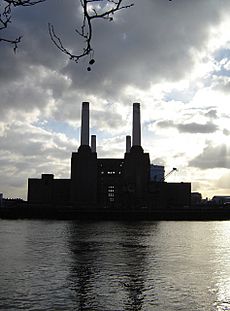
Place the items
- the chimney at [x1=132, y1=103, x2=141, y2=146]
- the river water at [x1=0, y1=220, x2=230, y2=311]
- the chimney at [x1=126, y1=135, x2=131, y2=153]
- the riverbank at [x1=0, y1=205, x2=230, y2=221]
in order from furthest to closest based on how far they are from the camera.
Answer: the chimney at [x1=126, y1=135, x2=131, y2=153]
the riverbank at [x1=0, y1=205, x2=230, y2=221]
the chimney at [x1=132, y1=103, x2=141, y2=146]
the river water at [x1=0, y1=220, x2=230, y2=311]

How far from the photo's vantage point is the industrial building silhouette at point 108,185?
114500 millimetres

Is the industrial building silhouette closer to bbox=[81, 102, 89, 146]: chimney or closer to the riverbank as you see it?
bbox=[81, 102, 89, 146]: chimney

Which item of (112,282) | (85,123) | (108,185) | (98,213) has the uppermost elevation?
(85,123)

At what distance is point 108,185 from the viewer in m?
127

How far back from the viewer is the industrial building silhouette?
11450cm

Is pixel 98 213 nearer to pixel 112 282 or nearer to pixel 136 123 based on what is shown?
pixel 136 123

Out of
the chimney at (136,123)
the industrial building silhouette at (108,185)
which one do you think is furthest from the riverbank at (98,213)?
the chimney at (136,123)

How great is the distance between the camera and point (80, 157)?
114688 mm

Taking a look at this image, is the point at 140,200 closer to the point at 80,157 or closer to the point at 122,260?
the point at 80,157

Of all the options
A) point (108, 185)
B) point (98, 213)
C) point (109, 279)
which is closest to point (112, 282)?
point (109, 279)

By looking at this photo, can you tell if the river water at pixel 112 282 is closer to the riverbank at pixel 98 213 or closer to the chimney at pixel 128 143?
the riverbank at pixel 98 213

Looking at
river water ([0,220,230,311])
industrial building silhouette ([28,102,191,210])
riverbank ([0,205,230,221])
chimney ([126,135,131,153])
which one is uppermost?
chimney ([126,135,131,153])

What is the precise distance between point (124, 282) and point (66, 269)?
543 cm

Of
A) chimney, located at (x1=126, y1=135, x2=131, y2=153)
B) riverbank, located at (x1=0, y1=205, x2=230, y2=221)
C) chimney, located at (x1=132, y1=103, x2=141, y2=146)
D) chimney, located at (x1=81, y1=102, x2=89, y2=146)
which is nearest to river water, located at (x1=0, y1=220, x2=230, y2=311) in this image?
chimney, located at (x1=81, y1=102, x2=89, y2=146)
